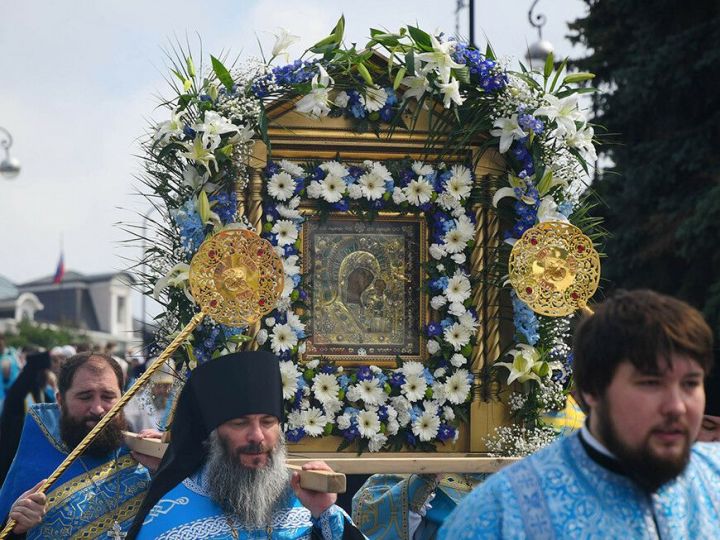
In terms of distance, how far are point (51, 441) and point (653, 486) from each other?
3.63 m

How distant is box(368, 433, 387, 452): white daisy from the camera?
5582mm

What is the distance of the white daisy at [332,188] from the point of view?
5.62m

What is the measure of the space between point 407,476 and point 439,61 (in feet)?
6.41

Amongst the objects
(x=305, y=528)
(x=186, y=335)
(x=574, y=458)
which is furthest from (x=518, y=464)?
(x=186, y=335)

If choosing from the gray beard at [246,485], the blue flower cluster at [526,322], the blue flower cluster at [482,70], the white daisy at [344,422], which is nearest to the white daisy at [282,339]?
the white daisy at [344,422]

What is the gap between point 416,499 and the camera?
5.96 metres

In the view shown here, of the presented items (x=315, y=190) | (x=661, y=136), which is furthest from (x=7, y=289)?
(x=315, y=190)

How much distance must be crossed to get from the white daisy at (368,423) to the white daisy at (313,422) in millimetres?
155

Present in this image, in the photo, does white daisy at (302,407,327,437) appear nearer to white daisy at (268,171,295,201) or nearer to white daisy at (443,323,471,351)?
white daisy at (443,323,471,351)

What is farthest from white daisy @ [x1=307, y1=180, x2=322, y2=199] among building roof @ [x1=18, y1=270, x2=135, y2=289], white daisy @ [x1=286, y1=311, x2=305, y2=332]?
building roof @ [x1=18, y1=270, x2=135, y2=289]

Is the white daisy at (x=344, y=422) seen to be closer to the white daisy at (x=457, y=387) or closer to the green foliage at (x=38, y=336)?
the white daisy at (x=457, y=387)

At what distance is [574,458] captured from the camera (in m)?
3.44

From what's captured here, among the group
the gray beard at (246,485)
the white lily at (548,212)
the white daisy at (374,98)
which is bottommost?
the gray beard at (246,485)

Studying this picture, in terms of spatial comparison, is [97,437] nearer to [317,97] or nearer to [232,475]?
[232,475]
